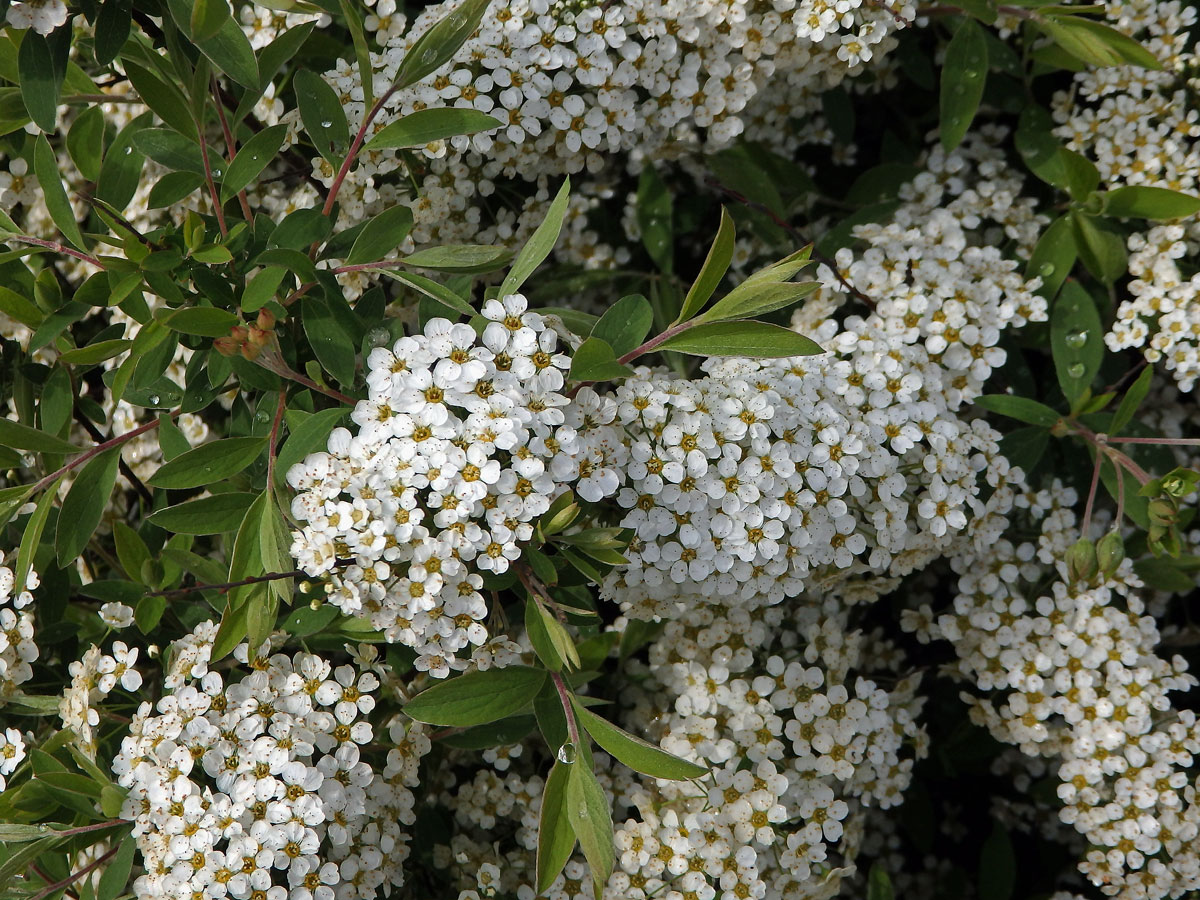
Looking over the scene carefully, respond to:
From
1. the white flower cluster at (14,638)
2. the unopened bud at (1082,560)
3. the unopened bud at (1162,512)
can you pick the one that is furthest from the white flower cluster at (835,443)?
the white flower cluster at (14,638)

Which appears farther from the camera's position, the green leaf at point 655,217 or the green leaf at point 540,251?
the green leaf at point 655,217

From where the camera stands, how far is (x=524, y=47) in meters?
2.56

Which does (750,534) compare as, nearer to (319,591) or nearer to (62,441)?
(319,591)

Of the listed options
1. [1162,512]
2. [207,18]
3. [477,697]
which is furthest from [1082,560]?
[207,18]

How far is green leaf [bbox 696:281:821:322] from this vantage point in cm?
209

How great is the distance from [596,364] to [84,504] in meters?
1.16

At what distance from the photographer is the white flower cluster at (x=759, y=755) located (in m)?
2.48

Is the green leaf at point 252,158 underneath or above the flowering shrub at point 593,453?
above

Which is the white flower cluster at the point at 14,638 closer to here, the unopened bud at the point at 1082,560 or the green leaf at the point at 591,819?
the green leaf at the point at 591,819

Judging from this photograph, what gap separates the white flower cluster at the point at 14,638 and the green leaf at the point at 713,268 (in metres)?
1.55

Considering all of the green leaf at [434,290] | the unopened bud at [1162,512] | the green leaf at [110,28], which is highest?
the green leaf at [110,28]

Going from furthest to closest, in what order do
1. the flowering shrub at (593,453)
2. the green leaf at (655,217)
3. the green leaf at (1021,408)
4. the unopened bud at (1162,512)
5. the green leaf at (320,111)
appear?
the green leaf at (655,217) < the green leaf at (1021,408) < the unopened bud at (1162,512) < the green leaf at (320,111) < the flowering shrub at (593,453)

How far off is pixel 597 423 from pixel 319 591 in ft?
2.24

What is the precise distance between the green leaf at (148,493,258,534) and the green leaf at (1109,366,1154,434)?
6.91 feet
